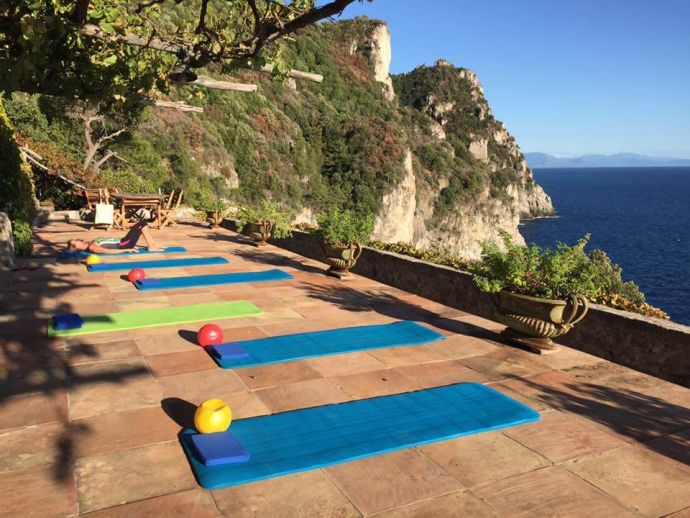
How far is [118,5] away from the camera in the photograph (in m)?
5.02

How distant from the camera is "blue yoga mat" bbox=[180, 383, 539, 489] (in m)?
3.14

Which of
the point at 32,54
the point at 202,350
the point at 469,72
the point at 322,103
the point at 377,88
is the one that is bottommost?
the point at 202,350

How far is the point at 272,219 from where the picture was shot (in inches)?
481

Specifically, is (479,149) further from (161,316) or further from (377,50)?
(161,316)

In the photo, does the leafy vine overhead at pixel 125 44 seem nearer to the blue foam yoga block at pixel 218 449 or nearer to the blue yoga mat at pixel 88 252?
the blue foam yoga block at pixel 218 449

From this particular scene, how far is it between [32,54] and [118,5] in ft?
5.41

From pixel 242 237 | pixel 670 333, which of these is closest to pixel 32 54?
pixel 670 333

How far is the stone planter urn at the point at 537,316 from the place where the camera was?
5325 millimetres

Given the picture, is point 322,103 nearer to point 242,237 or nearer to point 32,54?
point 242,237

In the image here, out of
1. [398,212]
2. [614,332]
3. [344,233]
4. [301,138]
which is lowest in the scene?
[398,212]

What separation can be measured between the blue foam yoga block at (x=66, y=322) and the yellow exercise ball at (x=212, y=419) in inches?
119

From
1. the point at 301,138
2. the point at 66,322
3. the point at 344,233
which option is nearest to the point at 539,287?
the point at 344,233

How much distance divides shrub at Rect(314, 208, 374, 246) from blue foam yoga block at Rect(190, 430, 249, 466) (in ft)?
19.1

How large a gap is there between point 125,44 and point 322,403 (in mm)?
3940
